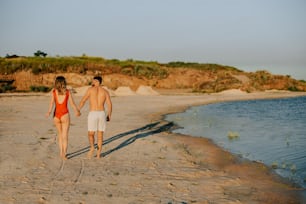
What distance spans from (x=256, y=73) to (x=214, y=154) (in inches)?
1993

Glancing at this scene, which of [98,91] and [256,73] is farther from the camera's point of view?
[256,73]

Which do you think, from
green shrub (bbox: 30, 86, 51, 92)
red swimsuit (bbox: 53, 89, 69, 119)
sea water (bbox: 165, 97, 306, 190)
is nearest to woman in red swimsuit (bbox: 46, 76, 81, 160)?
red swimsuit (bbox: 53, 89, 69, 119)

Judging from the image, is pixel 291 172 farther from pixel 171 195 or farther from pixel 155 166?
pixel 171 195

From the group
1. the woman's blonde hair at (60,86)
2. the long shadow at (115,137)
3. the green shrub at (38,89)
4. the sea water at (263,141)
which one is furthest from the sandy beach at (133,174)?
the green shrub at (38,89)

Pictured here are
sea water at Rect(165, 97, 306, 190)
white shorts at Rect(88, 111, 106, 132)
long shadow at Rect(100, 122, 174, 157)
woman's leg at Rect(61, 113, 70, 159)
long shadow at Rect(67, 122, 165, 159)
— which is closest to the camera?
woman's leg at Rect(61, 113, 70, 159)

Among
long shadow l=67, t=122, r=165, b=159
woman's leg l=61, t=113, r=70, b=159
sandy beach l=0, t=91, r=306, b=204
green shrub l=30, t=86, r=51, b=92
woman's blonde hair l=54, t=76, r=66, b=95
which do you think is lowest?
green shrub l=30, t=86, r=51, b=92

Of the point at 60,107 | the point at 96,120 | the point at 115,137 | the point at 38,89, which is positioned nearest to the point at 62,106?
the point at 60,107

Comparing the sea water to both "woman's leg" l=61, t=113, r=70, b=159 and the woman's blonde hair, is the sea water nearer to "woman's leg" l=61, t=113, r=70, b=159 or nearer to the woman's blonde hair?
"woman's leg" l=61, t=113, r=70, b=159

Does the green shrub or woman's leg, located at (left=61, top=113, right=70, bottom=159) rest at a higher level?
woman's leg, located at (left=61, top=113, right=70, bottom=159)

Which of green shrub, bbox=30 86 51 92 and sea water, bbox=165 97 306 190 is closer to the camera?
sea water, bbox=165 97 306 190

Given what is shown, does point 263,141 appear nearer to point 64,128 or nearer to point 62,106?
point 64,128

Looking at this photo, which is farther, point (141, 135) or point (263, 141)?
point (141, 135)

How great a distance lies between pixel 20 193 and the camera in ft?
19.8

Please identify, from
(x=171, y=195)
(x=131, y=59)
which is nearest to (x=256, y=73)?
(x=131, y=59)
